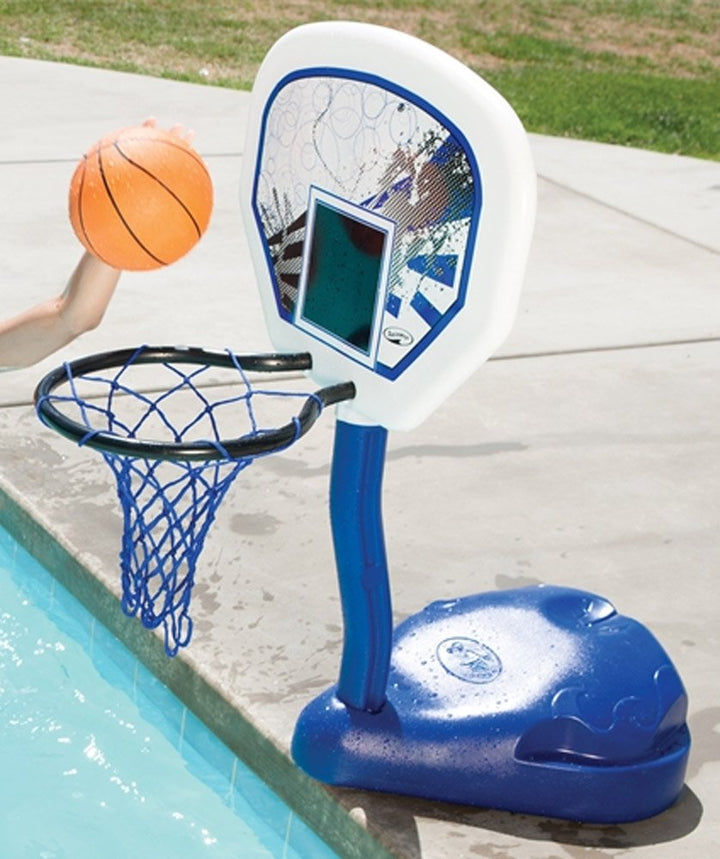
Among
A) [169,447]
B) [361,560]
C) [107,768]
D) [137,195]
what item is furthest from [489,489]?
[169,447]

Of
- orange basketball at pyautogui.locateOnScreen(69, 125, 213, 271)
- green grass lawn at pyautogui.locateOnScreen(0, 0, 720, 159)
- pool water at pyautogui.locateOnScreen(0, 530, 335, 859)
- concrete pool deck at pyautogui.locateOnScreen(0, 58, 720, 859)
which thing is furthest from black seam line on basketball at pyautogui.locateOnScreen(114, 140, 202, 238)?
green grass lawn at pyautogui.locateOnScreen(0, 0, 720, 159)

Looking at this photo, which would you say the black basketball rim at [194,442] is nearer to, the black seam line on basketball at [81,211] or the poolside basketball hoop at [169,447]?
the poolside basketball hoop at [169,447]

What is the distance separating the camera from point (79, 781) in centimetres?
396

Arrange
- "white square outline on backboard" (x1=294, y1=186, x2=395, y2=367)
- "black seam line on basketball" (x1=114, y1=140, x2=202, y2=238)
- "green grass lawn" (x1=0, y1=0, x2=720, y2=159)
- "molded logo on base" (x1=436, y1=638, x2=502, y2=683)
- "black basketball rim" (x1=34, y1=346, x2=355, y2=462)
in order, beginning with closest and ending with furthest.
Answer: "black basketball rim" (x1=34, y1=346, x2=355, y2=462), "white square outline on backboard" (x1=294, y1=186, x2=395, y2=367), "black seam line on basketball" (x1=114, y1=140, x2=202, y2=238), "molded logo on base" (x1=436, y1=638, x2=502, y2=683), "green grass lawn" (x1=0, y1=0, x2=720, y2=159)

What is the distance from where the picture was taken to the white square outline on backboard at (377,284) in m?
3.06

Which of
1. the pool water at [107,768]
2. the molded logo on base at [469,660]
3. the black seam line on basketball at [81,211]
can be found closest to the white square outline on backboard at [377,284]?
the black seam line on basketball at [81,211]

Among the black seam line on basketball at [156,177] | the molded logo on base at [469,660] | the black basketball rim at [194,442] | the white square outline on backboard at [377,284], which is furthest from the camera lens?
the molded logo on base at [469,660]

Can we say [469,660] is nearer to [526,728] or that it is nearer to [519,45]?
[526,728]

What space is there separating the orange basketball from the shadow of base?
1.23 meters

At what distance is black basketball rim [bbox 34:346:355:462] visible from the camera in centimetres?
292

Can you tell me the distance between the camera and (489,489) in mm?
5105

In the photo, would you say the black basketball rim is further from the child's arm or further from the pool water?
the pool water

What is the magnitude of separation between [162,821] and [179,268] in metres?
3.97

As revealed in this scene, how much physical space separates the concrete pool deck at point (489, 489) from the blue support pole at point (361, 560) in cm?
28
